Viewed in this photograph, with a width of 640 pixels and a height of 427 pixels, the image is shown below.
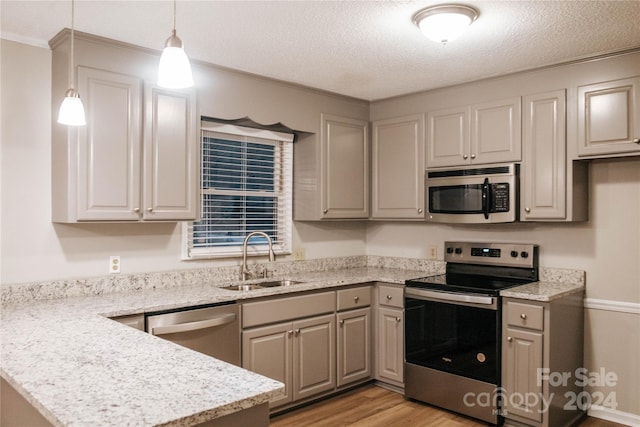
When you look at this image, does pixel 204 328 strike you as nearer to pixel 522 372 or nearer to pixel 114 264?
pixel 114 264

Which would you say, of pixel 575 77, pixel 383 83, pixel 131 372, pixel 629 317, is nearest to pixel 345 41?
pixel 383 83

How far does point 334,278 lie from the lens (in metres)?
3.69

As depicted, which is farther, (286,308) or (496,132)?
(496,132)

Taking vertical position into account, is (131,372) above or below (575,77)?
below

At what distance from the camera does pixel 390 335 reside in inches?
148

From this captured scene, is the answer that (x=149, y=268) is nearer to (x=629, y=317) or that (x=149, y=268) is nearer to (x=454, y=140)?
(x=454, y=140)

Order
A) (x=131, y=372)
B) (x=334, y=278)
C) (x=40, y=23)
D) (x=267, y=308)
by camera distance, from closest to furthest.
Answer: (x=131, y=372) < (x=40, y=23) < (x=267, y=308) < (x=334, y=278)

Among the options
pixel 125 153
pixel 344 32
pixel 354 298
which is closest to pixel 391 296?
pixel 354 298

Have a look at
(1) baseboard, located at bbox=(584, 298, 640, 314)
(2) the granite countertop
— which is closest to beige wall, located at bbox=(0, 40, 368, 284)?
(2) the granite countertop

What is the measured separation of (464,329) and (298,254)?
148cm

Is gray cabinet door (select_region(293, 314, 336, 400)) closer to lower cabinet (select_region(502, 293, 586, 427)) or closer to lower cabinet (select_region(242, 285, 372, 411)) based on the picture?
lower cabinet (select_region(242, 285, 372, 411))

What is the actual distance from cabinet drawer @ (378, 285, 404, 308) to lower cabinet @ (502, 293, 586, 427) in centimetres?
82

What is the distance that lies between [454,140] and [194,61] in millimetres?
1980

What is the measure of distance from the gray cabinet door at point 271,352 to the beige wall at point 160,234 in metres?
0.70
